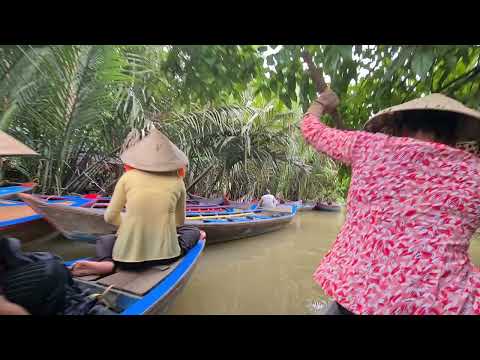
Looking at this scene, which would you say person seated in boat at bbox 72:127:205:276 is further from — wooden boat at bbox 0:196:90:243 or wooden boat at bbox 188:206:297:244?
wooden boat at bbox 188:206:297:244

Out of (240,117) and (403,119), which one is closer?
(403,119)

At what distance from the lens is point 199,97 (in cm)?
186

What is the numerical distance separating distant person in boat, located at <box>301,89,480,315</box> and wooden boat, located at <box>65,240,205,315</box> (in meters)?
1.26

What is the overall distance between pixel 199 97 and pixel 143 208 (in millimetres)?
887

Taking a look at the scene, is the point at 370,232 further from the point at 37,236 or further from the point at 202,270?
the point at 37,236

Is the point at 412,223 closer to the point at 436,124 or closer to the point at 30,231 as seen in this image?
the point at 436,124

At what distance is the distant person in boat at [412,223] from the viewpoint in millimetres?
746

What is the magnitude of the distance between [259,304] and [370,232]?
2394 mm

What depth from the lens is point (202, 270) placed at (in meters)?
3.69

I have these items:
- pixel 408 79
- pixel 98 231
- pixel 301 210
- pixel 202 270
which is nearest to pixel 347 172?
pixel 408 79

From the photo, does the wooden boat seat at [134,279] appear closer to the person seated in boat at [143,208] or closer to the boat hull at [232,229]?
the person seated in boat at [143,208]

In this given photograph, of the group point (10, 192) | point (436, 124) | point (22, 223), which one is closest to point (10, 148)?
point (436, 124)

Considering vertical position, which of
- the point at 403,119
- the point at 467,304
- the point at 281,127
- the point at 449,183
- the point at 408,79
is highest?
the point at 281,127

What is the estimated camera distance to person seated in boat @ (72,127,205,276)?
79.0 inches
